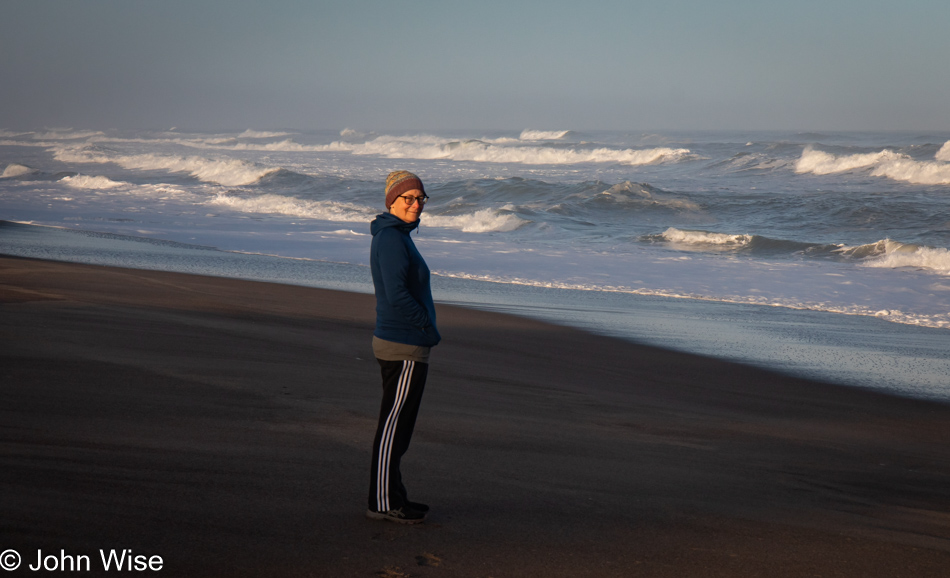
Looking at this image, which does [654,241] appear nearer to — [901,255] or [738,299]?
[901,255]

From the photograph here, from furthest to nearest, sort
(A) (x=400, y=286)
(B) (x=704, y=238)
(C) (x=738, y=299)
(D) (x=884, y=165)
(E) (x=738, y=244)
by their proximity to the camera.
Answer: (D) (x=884, y=165)
(B) (x=704, y=238)
(E) (x=738, y=244)
(C) (x=738, y=299)
(A) (x=400, y=286)

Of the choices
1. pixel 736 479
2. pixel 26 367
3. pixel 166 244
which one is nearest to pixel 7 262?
pixel 166 244

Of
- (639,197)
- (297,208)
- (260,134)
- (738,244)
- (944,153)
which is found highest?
(260,134)

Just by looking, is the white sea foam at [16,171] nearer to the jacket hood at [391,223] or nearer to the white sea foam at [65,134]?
the jacket hood at [391,223]

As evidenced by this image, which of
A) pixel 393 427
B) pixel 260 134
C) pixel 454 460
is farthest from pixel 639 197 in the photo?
pixel 260 134

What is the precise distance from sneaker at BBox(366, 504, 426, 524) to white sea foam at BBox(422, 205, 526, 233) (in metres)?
17.6

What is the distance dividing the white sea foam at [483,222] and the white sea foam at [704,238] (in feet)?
14.1

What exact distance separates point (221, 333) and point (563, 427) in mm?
3504

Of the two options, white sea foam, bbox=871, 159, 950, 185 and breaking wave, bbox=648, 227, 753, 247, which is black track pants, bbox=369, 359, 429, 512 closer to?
breaking wave, bbox=648, 227, 753, 247

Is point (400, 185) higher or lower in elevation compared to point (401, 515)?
higher

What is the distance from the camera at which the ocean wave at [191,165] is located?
35281 millimetres

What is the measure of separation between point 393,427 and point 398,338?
1.29 feet

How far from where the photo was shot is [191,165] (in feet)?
135
